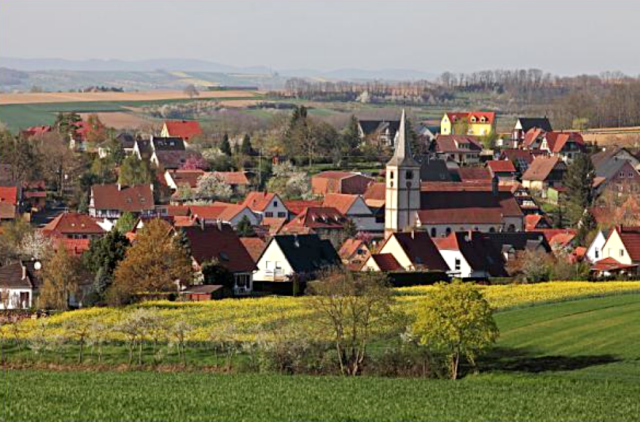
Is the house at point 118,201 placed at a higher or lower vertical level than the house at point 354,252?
lower

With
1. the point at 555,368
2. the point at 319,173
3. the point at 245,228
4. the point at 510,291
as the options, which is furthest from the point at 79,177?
the point at 555,368

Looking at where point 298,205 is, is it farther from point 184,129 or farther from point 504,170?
point 184,129

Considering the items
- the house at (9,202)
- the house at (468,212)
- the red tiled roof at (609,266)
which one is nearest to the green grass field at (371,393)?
the red tiled roof at (609,266)

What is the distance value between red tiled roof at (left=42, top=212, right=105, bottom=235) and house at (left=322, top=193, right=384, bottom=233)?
1521cm

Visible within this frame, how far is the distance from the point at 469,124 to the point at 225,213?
67.8 metres

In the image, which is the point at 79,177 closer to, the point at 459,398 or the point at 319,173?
the point at 319,173

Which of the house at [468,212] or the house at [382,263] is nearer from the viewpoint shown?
the house at [382,263]

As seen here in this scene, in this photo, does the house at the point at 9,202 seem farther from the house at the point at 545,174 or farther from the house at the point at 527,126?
the house at the point at 527,126

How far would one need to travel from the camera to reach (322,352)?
30.9m

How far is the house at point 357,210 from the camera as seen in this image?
76500mm

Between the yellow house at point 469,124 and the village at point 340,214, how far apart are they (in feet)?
13.3

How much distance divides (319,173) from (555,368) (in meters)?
66.4

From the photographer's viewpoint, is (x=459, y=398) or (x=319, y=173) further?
(x=319, y=173)

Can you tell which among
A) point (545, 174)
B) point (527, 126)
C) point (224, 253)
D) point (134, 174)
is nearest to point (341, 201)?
point (134, 174)
